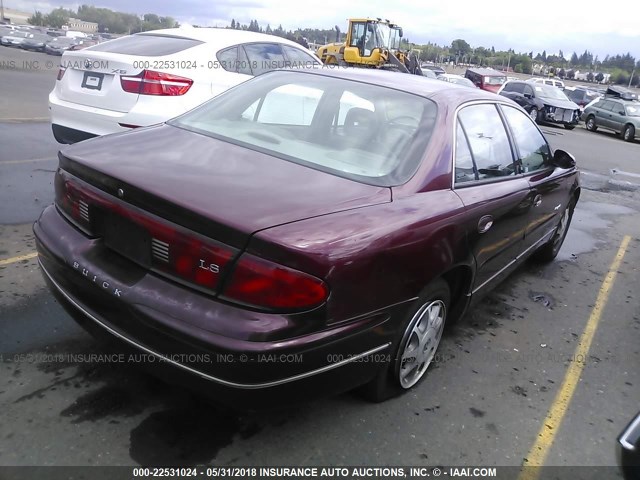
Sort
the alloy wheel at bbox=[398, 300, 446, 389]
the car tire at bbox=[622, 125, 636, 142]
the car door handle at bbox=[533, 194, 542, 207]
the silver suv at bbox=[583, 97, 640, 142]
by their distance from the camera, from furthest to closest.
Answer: the silver suv at bbox=[583, 97, 640, 142], the car tire at bbox=[622, 125, 636, 142], the car door handle at bbox=[533, 194, 542, 207], the alloy wheel at bbox=[398, 300, 446, 389]

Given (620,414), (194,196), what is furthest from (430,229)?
(620,414)

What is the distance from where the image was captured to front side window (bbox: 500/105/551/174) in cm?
392

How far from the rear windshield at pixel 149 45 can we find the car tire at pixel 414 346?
4.18 m

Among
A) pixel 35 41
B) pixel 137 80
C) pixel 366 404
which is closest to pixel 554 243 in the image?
pixel 366 404

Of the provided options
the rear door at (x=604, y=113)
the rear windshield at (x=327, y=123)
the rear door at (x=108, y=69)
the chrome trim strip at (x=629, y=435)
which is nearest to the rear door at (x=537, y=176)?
the rear windshield at (x=327, y=123)

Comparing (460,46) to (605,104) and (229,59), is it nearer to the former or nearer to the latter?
(605,104)

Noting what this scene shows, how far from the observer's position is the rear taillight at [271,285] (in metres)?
2.04

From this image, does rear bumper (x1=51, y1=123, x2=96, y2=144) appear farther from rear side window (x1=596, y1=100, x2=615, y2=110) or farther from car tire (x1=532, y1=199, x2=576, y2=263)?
rear side window (x1=596, y1=100, x2=615, y2=110)

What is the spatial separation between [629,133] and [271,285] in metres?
22.3

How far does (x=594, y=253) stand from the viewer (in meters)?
5.98

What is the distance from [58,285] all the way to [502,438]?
228 centimetres

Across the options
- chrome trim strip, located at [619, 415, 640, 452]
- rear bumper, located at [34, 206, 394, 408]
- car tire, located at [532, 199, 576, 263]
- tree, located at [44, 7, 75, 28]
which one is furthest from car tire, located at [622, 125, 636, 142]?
tree, located at [44, 7, 75, 28]

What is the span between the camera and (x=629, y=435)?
6.09 ft

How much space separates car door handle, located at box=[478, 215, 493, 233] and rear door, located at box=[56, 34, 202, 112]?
376 centimetres
